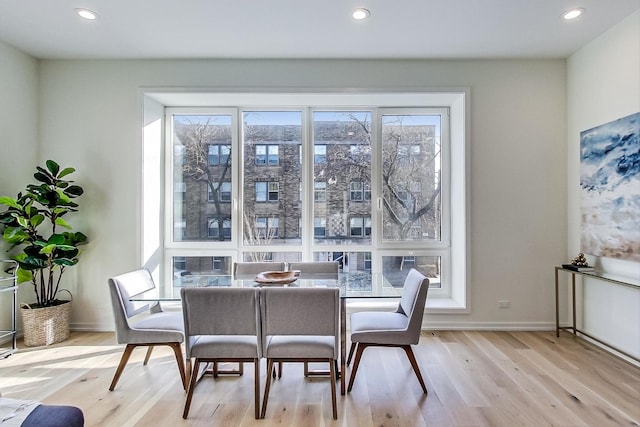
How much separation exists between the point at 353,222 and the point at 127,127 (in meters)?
2.75

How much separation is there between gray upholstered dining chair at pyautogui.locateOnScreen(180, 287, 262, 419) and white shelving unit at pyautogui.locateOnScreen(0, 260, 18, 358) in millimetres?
2184

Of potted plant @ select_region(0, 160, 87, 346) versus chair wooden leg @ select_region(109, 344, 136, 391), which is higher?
potted plant @ select_region(0, 160, 87, 346)

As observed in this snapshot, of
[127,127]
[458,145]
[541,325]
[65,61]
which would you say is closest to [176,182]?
[127,127]

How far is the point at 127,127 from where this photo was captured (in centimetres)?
369

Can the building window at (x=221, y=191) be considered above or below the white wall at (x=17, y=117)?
below

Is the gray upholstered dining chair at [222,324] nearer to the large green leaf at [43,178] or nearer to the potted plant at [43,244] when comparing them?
the potted plant at [43,244]

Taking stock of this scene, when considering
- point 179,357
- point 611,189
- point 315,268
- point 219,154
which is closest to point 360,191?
point 315,268

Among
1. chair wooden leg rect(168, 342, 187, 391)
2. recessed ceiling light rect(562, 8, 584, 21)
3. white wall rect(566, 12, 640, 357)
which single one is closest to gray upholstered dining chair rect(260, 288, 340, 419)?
chair wooden leg rect(168, 342, 187, 391)

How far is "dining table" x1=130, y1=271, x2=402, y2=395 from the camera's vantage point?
238cm

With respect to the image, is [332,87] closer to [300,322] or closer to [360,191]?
[360,191]

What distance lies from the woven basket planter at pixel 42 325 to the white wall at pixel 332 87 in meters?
0.32

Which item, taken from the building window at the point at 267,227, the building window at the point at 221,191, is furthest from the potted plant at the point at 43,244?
the building window at the point at 267,227

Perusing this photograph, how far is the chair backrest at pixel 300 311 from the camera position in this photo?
204 centimetres

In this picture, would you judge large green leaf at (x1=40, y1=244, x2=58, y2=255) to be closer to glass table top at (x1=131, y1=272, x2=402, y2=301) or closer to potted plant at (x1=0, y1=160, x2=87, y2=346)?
potted plant at (x1=0, y1=160, x2=87, y2=346)
